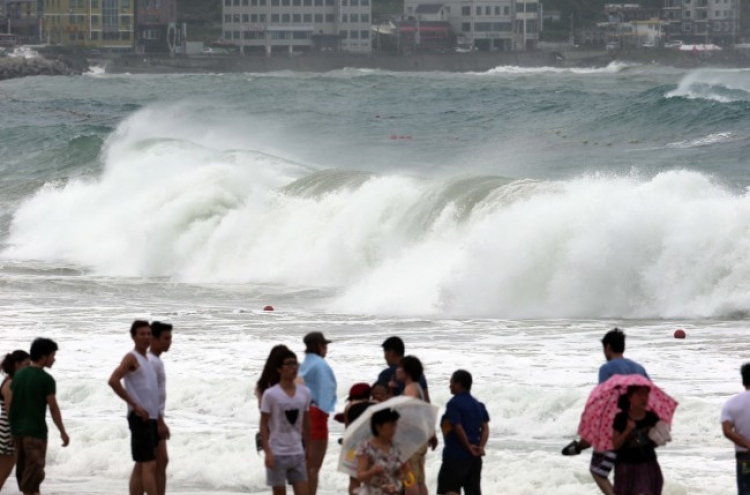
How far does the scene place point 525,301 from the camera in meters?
22.8

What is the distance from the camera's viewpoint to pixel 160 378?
401 inches

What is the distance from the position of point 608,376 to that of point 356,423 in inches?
70.8

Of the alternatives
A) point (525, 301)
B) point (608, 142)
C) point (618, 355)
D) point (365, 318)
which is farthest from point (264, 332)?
point (608, 142)

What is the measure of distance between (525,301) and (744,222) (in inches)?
135

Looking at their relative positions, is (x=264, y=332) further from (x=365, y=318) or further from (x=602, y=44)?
(x=602, y=44)

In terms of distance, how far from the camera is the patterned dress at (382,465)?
331 inches

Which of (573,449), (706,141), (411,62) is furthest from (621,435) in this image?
(411,62)

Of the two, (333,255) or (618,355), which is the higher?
(618,355)

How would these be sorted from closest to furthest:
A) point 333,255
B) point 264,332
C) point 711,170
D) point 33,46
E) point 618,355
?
point 618,355 → point 264,332 → point 333,255 → point 711,170 → point 33,46

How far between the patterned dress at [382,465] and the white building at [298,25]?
524 feet

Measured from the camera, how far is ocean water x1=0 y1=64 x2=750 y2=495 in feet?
43.6

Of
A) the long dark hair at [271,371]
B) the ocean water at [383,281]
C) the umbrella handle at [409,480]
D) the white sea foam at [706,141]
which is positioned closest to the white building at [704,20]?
the white sea foam at [706,141]

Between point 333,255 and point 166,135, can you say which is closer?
point 333,255

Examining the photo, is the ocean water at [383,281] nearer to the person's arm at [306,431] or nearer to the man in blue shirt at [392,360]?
the man in blue shirt at [392,360]
